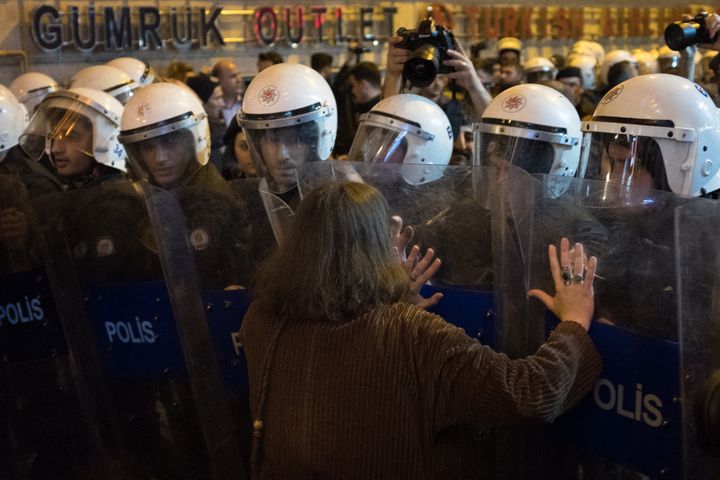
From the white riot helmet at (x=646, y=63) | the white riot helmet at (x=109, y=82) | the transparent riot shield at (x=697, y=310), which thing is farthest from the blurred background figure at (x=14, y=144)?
the white riot helmet at (x=646, y=63)

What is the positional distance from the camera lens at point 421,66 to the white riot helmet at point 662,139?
3.21ft

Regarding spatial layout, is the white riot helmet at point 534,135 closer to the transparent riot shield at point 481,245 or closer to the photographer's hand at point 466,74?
the transparent riot shield at point 481,245

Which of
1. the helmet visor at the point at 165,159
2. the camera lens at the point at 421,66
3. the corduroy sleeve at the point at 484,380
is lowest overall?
the corduroy sleeve at the point at 484,380

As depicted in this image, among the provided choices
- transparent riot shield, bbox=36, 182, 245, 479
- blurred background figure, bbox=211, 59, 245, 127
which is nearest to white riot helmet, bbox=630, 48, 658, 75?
blurred background figure, bbox=211, 59, 245, 127

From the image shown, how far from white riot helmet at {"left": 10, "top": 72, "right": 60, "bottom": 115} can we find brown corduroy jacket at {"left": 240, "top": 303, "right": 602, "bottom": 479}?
411 centimetres

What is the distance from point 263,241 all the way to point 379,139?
28.3 inches

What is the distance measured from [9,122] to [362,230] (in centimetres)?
301

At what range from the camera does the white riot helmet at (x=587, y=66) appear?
9.28m

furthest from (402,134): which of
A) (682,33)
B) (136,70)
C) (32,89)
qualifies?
(136,70)

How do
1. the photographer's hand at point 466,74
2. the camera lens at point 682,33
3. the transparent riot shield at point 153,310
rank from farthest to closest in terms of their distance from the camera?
1. the photographer's hand at point 466,74
2. the camera lens at point 682,33
3. the transparent riot shield at point 153,310

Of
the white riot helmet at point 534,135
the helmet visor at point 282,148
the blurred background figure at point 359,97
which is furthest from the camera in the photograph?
the blurred background figure at point 359,97

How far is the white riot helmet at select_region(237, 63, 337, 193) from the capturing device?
134 inches

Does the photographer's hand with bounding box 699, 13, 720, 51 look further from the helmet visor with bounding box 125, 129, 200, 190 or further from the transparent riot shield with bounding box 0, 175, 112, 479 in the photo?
the transparent riot shield with bounding box 0, 175, 112, 479

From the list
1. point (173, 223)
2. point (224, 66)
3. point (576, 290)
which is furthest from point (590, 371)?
point (224, 66)
